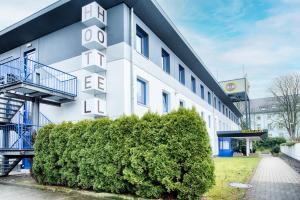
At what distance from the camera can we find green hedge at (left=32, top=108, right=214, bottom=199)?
6.74 m

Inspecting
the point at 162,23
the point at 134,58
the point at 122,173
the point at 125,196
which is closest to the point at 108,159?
the point at 122,173

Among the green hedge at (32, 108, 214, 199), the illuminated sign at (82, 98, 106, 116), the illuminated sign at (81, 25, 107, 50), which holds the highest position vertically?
the illuminated sign at (81, 25, 107, 50)

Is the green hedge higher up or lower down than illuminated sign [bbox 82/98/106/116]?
lower down

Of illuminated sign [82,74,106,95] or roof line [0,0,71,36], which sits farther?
roof line [0,0,71,36]

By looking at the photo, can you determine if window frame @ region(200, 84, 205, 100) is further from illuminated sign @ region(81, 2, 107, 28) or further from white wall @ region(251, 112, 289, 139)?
white wall @ region(251, 112, 289, 139)

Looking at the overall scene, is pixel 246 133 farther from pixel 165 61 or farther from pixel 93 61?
pixel 93 61

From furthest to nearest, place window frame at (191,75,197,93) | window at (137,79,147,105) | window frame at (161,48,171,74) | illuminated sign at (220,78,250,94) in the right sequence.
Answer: illuminated sign at (220,78,250,94), window frame at (191,75,197,93), window frame at (161,48,171,74), window at (137,79,147,105)

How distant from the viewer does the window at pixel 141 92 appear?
510 inches

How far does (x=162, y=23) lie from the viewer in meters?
13.9

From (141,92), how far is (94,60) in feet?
10.4

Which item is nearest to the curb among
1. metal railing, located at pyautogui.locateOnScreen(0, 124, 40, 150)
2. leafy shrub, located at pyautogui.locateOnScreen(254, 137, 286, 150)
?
metal railing, located at pyautogui.locateOnScreen(0, 124, 40, 150)

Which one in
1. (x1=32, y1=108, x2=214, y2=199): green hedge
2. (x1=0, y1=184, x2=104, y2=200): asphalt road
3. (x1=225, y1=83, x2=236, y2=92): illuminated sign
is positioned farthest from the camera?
(x1=225, y1=83, x2=236, y2=92): illuminated sign

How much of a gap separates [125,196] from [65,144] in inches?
114

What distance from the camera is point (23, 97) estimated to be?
39.5 ft
